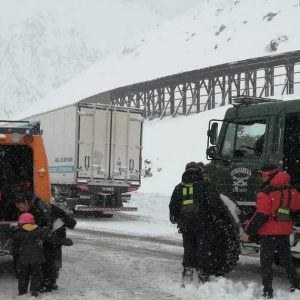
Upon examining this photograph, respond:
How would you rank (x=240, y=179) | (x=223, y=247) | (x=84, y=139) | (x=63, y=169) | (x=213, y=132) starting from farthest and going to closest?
(x=63, y=169), (x=84, y=139), (x=213, y=132), (x=240, y=179), (x=223, y=247)

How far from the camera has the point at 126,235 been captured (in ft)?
50.2

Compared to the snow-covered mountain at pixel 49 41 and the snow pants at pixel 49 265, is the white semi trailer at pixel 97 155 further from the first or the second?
the snow-covered mountain at pixel 49 41

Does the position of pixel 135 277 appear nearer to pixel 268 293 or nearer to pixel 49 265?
pixel 49 265

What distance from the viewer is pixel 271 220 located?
733 cm

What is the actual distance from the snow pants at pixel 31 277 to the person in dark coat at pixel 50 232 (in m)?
0.33

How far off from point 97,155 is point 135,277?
10329mm

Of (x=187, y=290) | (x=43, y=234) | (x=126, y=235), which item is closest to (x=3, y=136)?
(x=43, y=234)

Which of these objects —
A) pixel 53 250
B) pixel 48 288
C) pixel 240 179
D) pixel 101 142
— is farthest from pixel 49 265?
pixel 101 142

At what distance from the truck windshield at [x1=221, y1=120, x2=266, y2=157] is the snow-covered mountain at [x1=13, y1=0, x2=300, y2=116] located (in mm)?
40738

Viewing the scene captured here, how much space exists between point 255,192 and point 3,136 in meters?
3.90

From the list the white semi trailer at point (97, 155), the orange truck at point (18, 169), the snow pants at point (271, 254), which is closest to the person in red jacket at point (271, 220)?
the snow pants at point (271, 254)

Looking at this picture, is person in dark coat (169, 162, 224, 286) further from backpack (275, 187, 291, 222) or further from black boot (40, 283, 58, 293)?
black boot (40, 283, 58, 293)

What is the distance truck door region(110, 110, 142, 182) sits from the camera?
19.3 metres

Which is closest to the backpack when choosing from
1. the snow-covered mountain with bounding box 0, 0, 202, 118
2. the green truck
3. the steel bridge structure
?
the green truck
